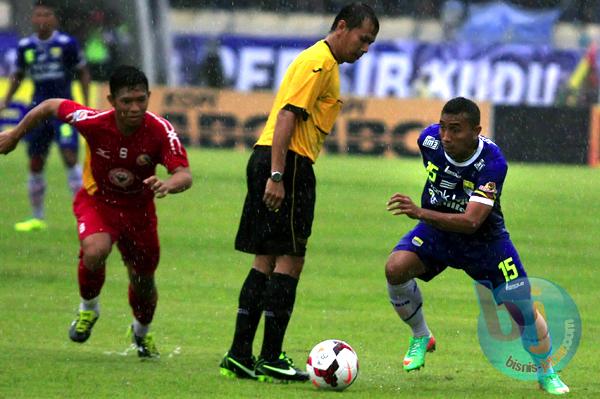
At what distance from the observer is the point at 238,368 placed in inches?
304

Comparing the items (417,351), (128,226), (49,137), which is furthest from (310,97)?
(49,137)

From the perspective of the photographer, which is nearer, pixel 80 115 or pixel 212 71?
pixel 80 115

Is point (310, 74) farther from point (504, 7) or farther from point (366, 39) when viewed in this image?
point (504, 7)

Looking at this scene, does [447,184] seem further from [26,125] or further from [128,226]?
[26,125]

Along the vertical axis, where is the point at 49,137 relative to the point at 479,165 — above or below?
below

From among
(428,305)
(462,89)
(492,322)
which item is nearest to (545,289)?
(492,322)

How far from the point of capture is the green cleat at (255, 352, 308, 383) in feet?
25.1

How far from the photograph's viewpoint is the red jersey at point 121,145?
818 cm

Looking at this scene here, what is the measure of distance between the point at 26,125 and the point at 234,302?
3168 millimetres

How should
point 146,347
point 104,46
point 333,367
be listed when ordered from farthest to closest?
point 104,46
point 146,347
point 333,367

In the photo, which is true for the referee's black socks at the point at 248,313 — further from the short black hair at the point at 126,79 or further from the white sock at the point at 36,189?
the white sock at the point at 36,189

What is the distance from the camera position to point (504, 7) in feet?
122

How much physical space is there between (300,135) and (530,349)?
178 cm

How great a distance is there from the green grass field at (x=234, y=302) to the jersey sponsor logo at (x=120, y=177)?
108cm
